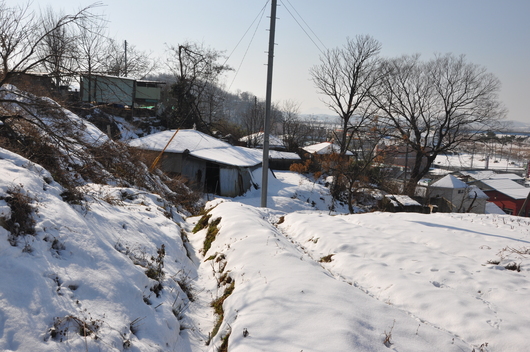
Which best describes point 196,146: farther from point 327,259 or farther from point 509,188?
point 509,188

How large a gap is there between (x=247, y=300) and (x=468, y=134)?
3166 centimetres

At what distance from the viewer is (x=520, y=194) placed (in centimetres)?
3859

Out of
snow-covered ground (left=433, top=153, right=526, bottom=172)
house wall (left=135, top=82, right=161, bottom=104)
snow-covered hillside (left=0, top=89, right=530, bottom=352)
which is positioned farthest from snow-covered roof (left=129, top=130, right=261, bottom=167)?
snow-covered ground (left=433, top=153, right=526, bottom=172)

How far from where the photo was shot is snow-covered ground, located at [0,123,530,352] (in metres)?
3.41

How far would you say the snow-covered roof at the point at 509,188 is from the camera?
38.5m

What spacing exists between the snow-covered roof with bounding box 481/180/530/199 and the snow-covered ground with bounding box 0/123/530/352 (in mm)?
37771

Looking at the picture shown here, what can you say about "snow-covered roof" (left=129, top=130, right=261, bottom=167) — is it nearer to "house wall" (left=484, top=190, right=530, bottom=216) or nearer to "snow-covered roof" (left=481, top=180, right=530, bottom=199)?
"snow-covered roof" (left=481, top=180, right=530, bottom=199)

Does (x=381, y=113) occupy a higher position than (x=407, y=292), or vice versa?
(x=381, y=113)

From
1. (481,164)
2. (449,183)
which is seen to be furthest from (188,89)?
(481,164)

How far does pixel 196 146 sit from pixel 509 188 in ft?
126

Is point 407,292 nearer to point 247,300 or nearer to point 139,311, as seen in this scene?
point 247,300

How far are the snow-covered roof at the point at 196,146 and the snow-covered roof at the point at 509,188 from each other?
32650 mm

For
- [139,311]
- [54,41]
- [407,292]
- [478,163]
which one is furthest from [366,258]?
[478,163]

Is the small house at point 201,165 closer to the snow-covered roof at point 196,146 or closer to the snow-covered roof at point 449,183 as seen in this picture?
the snow-covered roof at point 196,146
